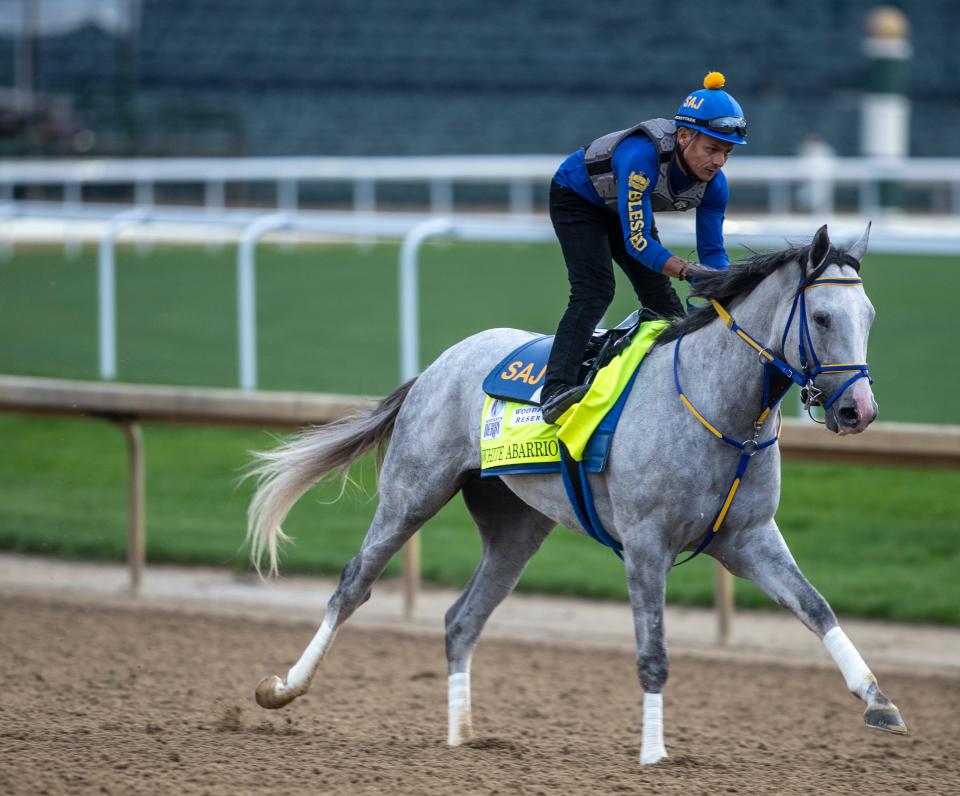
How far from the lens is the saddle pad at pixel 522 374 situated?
4.65m

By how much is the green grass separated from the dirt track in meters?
0.77

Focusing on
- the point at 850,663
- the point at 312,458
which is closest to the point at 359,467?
the point at 312,458

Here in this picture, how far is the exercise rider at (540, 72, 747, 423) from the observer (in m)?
4.27

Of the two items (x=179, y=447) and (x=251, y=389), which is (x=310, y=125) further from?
(x=251, y=389)

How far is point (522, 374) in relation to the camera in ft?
15.5

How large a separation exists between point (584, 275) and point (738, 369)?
662 millimetres

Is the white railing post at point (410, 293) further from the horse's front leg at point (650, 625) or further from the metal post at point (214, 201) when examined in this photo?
the metal post at point (214, 201)

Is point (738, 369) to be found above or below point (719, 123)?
below

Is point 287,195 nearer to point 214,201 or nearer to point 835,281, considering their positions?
point 214,201

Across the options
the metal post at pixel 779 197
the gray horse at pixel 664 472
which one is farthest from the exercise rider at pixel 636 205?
the metal post at pixel 779 197

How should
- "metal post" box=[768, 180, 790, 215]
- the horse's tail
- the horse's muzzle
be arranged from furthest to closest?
"metal post" box=[768, 180, 790, 215], the horse's tail, the horse's muzzle

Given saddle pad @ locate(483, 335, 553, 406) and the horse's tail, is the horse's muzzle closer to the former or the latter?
saddle pad @ locate(483, 335, 553, 406)

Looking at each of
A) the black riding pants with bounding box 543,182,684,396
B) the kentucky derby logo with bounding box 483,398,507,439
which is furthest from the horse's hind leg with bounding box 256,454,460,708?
the black riding pants with bounding box 543,182,684,396

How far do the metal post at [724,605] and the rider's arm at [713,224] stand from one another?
2181 millimetres
